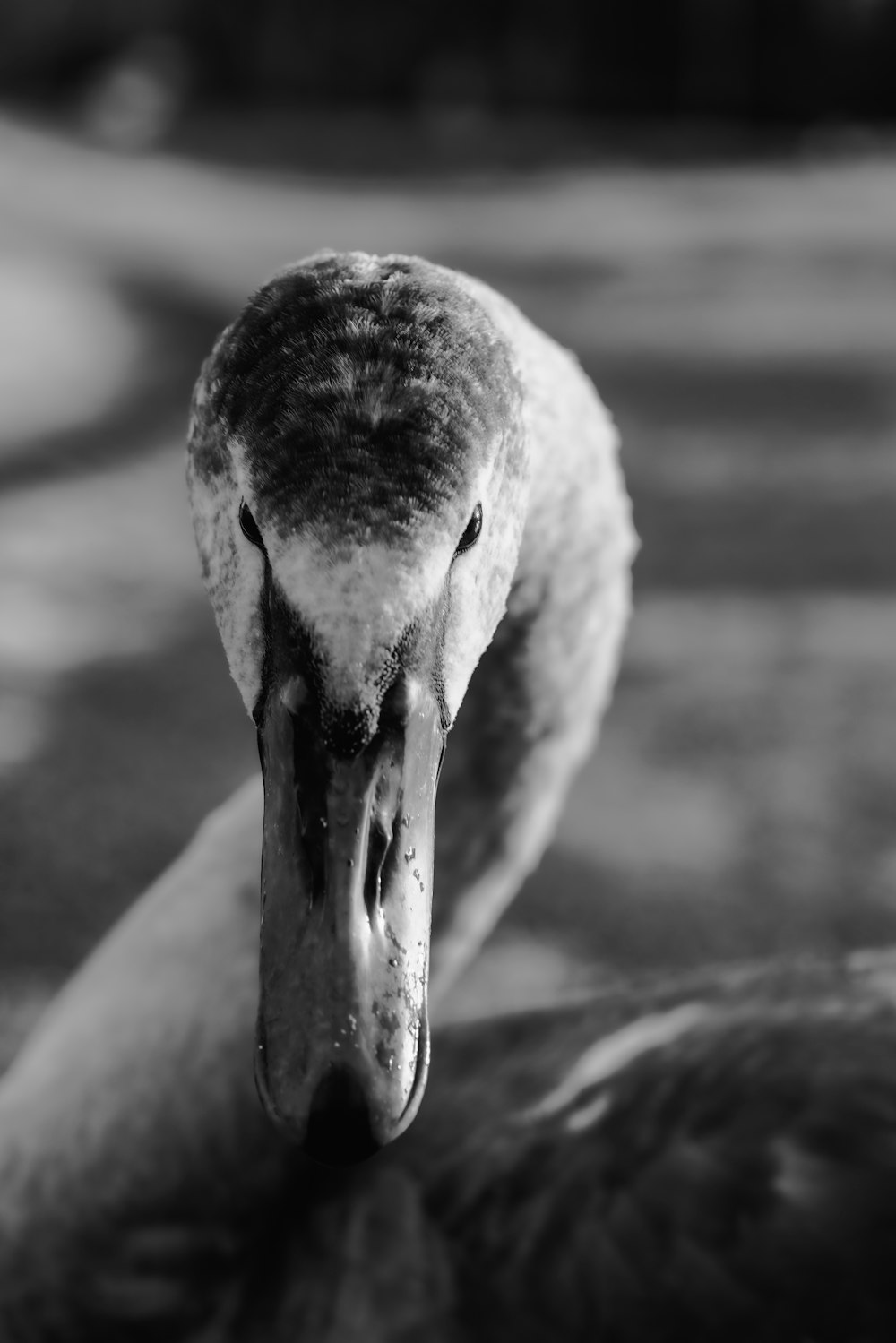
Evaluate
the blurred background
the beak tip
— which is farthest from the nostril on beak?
the blurred background

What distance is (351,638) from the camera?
1.04 meters

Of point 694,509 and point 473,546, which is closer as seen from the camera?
point 473,546

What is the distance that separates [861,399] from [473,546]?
4181mm

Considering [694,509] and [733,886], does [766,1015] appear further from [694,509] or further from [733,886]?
[694,509]

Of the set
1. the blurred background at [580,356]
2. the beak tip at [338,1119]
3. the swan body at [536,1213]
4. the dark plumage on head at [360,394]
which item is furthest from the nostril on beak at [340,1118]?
the blurred background at [580,356]

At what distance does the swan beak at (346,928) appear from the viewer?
1036 millimetres

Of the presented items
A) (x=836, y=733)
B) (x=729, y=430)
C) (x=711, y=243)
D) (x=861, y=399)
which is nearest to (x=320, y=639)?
(x=836, y=733)

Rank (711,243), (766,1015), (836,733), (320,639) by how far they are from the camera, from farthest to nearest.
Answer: (711,243)
(836,733)
(766,1015)
(320,639)

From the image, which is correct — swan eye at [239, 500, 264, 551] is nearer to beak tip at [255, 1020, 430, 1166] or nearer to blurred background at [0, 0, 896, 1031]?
beak tip at [255, 1020, 430, 1166]

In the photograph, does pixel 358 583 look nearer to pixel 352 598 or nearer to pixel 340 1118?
pixel 352 598

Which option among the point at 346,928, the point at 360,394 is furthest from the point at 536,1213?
the point at 360,394

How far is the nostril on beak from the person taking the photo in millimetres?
1029

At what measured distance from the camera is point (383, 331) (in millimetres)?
1123

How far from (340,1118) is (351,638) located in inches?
12.6
